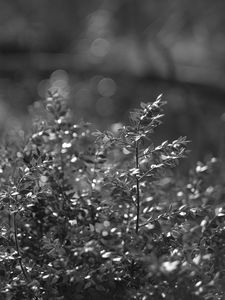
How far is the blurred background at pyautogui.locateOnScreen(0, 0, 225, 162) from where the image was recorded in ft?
18.3

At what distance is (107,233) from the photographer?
1.14 meters

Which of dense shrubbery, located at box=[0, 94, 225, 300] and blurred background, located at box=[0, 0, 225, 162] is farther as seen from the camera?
blurred background, located at box=[0, 0, 225, 162]

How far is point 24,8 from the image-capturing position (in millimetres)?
7199

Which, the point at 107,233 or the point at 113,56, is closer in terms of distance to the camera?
the point at 107,233

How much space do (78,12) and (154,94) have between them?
1843 millimetres

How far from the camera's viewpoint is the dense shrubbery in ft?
3.67

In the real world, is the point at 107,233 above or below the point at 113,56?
below

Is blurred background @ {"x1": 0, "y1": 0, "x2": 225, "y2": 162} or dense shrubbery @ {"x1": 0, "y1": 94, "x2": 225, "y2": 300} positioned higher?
blurred background @ {"x1": 0, "y1": 0, "x2": 225, "y2": 162}

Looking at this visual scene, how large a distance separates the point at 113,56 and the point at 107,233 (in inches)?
218

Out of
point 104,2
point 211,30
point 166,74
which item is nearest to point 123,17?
point 104,2

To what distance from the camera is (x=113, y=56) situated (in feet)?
21.6

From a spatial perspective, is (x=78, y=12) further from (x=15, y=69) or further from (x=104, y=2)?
(x=15, y=69)

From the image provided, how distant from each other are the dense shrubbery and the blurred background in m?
3.51

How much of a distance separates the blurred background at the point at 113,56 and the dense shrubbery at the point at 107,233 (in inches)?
138
